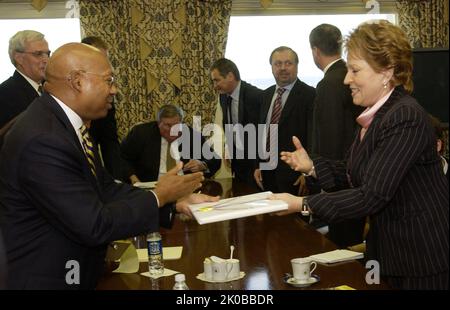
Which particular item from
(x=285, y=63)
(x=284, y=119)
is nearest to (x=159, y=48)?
(x=285, y=63)

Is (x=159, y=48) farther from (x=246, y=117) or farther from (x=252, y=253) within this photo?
(x=252, y=253)

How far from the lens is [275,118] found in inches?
207

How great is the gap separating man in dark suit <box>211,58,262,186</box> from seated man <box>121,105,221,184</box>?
0.36 meters

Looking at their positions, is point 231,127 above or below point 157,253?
A: above

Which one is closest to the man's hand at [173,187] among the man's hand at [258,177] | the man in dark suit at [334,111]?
the man in dark suit at [334,111]

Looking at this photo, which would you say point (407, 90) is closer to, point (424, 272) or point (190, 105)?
point (424, 272)

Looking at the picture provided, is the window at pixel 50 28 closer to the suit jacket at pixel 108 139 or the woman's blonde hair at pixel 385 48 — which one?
the suit jacket at pixel 108 139

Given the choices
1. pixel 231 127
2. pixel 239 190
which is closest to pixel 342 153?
pixel 239 190

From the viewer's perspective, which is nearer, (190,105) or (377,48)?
(377,48)

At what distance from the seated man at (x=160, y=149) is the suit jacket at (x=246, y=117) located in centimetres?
36

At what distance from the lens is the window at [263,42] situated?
6.85m

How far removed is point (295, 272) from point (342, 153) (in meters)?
2.12

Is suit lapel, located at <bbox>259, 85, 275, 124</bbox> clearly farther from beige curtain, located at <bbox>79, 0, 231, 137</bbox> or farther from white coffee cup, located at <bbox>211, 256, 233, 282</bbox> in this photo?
white coffee cup, located at <bbox>211, 256, 233, 282</bbox>
